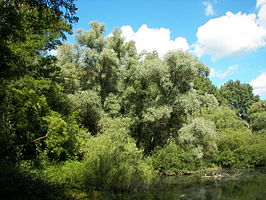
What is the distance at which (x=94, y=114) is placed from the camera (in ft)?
82.7

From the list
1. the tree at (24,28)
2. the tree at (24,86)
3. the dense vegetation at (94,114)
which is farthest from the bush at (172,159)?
the tree at (24,28)

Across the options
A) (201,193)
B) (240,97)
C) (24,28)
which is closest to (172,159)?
(201,193)

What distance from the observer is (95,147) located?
1479 centimetres

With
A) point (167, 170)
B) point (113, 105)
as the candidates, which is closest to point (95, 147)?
point (113, 105)

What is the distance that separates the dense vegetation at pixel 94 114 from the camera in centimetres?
1113

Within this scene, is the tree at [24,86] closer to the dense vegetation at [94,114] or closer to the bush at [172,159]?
the dense vegetation at [94,114]

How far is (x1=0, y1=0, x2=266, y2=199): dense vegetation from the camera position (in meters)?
11.1

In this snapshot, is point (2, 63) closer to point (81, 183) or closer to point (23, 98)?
point (23, 98)

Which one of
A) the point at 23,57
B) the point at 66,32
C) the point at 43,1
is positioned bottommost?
the point at 43,1

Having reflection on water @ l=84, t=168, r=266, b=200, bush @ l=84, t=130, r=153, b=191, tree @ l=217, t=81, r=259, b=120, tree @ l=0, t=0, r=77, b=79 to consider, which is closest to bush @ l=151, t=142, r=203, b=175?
reflection on water @ l=84, t=168, r=266, b=200

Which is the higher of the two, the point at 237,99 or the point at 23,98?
the point at 237,99

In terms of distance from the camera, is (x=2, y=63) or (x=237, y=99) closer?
(x=2, y=63)

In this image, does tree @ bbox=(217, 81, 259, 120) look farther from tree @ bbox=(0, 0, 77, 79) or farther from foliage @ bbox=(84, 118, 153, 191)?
tree @ bbox=(0, 0, 77, 79)

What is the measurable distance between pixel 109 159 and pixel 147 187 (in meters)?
4.41
